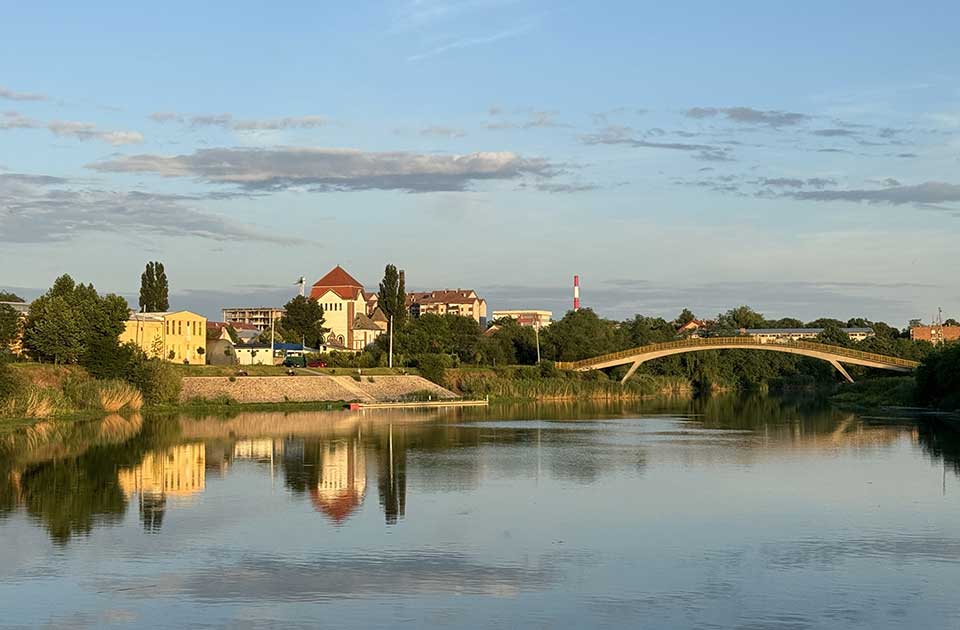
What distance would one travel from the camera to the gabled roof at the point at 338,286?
163 meters

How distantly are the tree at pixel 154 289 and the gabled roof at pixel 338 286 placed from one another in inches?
→ 1444

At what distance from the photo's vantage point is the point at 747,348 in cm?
11719

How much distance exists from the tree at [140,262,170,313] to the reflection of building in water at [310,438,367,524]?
250 feet

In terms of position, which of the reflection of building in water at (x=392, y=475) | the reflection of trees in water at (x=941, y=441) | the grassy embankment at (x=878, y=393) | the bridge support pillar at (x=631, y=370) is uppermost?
the bridge support pillar at (x=631, y=370)

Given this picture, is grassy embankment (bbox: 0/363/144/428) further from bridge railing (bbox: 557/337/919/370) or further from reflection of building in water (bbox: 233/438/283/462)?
bridge railing (bbox: 557/337/919/370)

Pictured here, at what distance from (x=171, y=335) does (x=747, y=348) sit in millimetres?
56693

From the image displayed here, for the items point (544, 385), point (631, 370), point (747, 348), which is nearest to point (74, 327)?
point (544, 385)

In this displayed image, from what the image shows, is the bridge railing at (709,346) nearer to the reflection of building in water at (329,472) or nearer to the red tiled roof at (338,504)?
the reflection of building in water at (329,472)

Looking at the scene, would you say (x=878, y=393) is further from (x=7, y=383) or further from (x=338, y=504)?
(x=338, y=504)

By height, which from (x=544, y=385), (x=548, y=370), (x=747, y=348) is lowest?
(x=544, y=385)

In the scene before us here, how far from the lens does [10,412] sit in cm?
5956

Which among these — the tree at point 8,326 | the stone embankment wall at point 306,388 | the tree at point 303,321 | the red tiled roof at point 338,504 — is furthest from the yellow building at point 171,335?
the red tiled roof at point 338,504

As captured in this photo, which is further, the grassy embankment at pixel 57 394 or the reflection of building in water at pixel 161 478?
the grassy embankment at pixel 57 394

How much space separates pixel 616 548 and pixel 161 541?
1042 cm
